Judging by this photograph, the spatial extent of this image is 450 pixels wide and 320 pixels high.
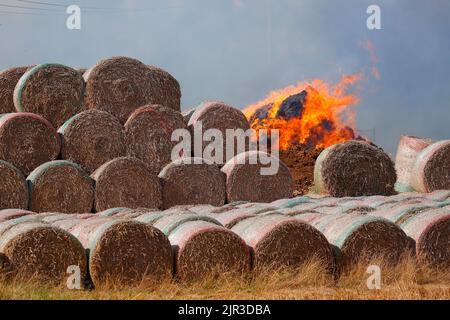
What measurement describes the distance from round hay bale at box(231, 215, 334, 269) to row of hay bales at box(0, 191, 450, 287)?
1cm

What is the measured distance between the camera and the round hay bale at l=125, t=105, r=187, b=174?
1752 cm

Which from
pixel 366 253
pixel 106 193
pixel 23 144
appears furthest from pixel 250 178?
pixel 366 253

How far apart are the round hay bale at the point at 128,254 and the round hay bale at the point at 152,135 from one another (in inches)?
290

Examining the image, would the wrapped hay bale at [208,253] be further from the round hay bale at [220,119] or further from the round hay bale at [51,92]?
the round hay bale at [51,92]

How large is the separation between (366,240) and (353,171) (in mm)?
7161

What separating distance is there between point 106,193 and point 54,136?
158 cm

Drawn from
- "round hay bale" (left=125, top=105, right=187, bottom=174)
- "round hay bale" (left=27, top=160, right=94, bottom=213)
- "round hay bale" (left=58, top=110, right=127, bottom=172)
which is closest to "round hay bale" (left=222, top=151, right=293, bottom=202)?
"round hay bale" (left=125, top=105, right=187, bottom=174)

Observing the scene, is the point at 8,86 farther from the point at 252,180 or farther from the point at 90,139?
the point at 252,180

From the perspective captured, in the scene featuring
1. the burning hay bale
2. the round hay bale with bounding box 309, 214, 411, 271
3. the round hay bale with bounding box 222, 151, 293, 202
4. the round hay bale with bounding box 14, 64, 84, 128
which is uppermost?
the round hay bale with bounding box 14, 64, 84, 128

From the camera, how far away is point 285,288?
10047 mm

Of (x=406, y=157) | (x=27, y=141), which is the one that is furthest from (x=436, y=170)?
(x=27, y=141)

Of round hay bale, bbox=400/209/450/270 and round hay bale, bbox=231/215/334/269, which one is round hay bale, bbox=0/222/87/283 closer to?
round hay bale, bbox=231/215/334/269
